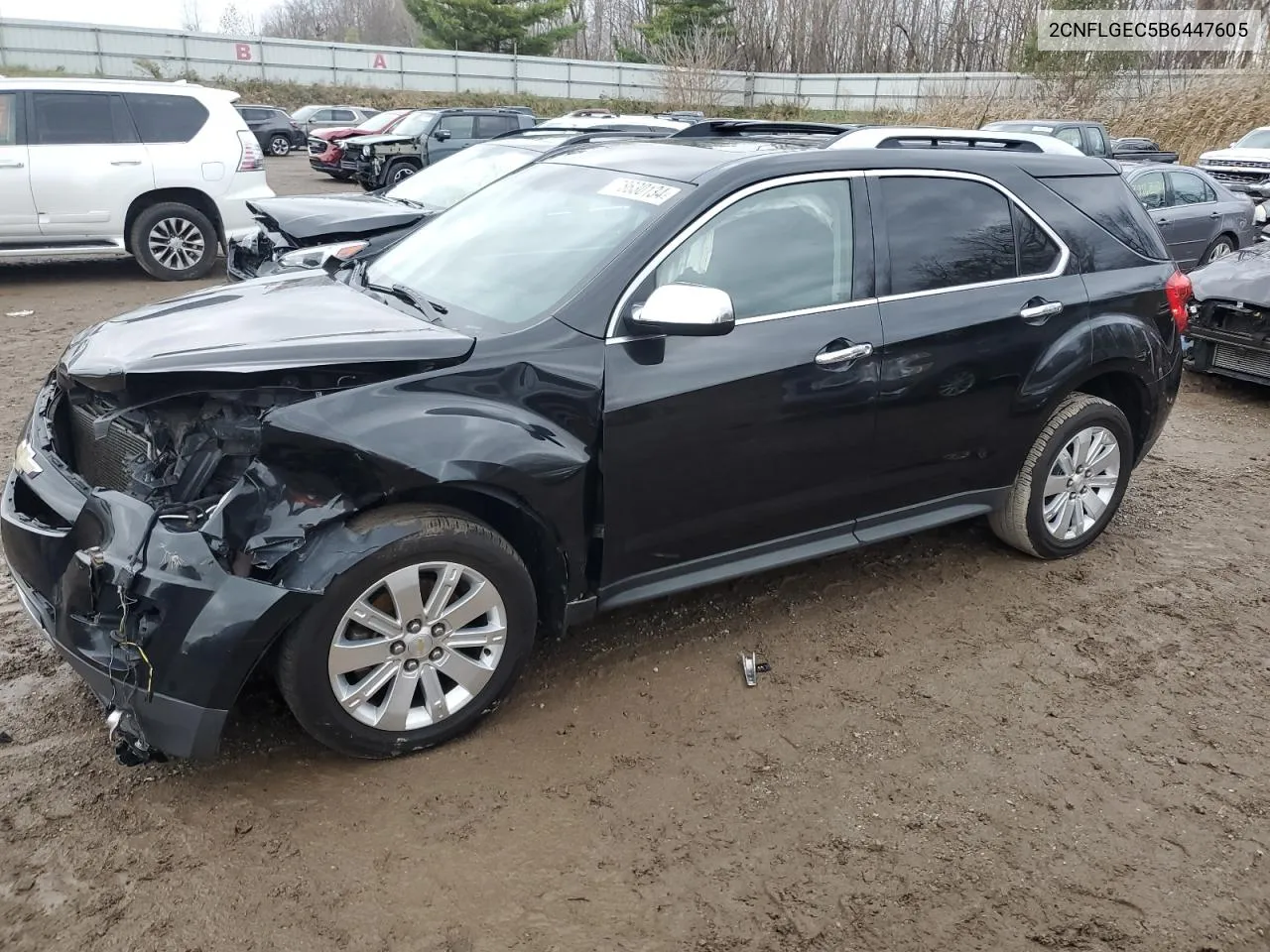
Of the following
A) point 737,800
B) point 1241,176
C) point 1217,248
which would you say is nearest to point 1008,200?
point 737,800

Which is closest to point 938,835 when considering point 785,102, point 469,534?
point 469,534

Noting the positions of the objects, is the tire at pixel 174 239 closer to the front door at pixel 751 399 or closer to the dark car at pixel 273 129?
the front door at pixel 751 399

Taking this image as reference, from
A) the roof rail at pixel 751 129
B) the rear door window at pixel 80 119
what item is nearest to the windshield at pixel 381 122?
the rear door window at pixel 80 119

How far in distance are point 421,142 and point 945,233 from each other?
51.8 feet

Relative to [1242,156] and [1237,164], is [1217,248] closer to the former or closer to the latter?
[1237,164]

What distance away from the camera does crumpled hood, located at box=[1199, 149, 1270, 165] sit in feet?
57.5

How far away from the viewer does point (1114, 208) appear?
4547 mm

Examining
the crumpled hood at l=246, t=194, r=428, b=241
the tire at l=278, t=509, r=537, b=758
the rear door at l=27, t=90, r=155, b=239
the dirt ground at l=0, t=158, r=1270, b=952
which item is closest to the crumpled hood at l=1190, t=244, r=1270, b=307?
the dirt ground at l=0, t=158, r=1270, b=952

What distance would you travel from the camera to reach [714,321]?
3137 millimetres

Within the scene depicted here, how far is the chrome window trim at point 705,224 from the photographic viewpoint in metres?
3.26

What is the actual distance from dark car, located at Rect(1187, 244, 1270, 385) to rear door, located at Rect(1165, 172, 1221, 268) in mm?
3703

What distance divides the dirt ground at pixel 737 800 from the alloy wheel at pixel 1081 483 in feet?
1.36

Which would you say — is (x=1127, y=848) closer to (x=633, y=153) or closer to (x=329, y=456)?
(x=329, y=456)

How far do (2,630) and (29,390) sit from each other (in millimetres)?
3556
